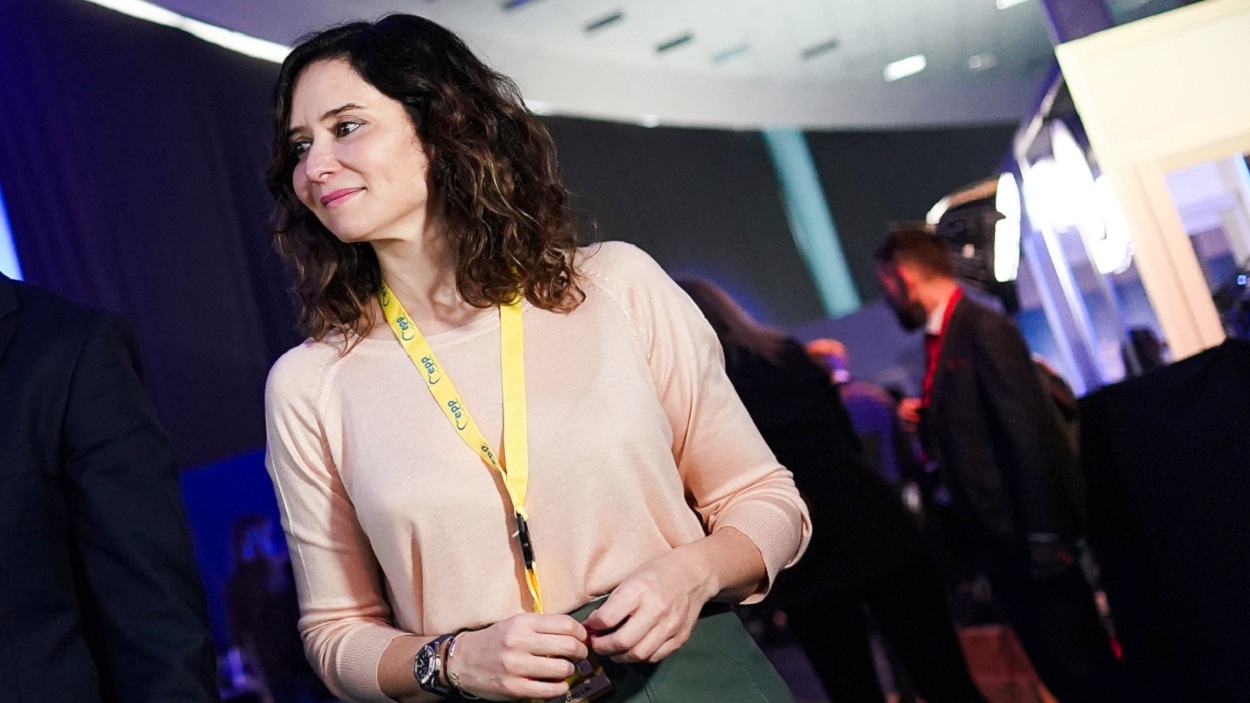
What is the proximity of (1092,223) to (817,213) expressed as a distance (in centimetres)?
73

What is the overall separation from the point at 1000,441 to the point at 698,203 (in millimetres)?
1047

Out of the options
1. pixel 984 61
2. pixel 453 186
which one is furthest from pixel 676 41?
pixel 453 186

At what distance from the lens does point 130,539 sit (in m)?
1.50

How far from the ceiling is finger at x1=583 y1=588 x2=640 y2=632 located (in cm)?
217

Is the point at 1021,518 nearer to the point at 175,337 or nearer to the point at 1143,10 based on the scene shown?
the point at 1143,10

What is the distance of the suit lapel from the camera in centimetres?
159

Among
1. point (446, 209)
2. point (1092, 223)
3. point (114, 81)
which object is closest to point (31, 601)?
point (446, 209)

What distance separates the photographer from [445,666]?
1581 mm

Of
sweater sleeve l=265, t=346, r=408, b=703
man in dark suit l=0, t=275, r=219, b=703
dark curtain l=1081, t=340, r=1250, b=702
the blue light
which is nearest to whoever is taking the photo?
man in dark suit l=0, t=275, r=219, b=703

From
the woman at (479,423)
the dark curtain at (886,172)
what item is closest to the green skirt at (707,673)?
the woman at (479,423)

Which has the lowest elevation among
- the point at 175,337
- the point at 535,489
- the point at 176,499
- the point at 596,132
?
the point at 535,489

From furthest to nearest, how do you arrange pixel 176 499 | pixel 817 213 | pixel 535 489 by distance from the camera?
pixel 817 213, pixel 535 489, pixel 176 499

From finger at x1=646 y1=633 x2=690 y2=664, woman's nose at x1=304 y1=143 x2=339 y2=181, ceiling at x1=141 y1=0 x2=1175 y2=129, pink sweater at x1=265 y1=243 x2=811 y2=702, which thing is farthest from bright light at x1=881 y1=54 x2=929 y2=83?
finger at x1=646 y1=633 x2=690 y2=664

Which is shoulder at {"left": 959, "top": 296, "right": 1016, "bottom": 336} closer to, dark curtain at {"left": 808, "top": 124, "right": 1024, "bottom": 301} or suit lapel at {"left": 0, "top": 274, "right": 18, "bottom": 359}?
dark curtain at {"left": 808, "top": 124, "right": 1024, "bottom": 301}
